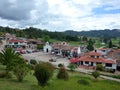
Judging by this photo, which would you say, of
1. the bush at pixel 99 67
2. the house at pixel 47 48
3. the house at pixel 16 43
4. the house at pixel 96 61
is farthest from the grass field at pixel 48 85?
the house at pixel 16 43

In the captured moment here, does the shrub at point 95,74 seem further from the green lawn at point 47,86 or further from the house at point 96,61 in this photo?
the house at point 96,61

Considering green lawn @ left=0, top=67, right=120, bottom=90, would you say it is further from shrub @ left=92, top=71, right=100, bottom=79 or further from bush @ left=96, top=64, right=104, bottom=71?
bush @ left=96, top=64, right=104, bottom=71

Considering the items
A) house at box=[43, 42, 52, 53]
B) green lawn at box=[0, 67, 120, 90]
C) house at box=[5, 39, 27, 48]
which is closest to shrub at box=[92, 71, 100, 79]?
green lawn at box=[0, 67, 120, 90]

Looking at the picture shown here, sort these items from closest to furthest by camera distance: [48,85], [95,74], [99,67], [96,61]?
[48,85]
[95,74]
[99,67]
[96,61]

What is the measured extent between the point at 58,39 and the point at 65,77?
132 meters

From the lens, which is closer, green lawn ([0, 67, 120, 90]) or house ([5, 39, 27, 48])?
Result: green lawn ([0, 67, 120, 90])

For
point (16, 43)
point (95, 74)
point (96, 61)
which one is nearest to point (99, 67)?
point (96, 61)

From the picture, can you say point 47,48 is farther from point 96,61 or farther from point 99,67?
point 99,67

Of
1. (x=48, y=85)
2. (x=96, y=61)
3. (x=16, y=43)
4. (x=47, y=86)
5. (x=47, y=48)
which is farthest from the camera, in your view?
(x=16, y=43)

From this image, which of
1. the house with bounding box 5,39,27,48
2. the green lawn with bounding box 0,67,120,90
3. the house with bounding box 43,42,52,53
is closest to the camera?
the green lawn with bounding box 0,67,120,90

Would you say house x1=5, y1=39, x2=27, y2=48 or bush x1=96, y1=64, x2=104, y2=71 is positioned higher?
house x1=5, y1=39, x2=27, y2=48

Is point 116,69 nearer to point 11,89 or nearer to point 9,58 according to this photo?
point 9,58

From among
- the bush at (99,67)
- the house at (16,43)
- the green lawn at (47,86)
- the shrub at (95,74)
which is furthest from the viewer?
the house at (16,43)

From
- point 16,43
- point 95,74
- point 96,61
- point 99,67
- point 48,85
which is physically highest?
point 16,43
